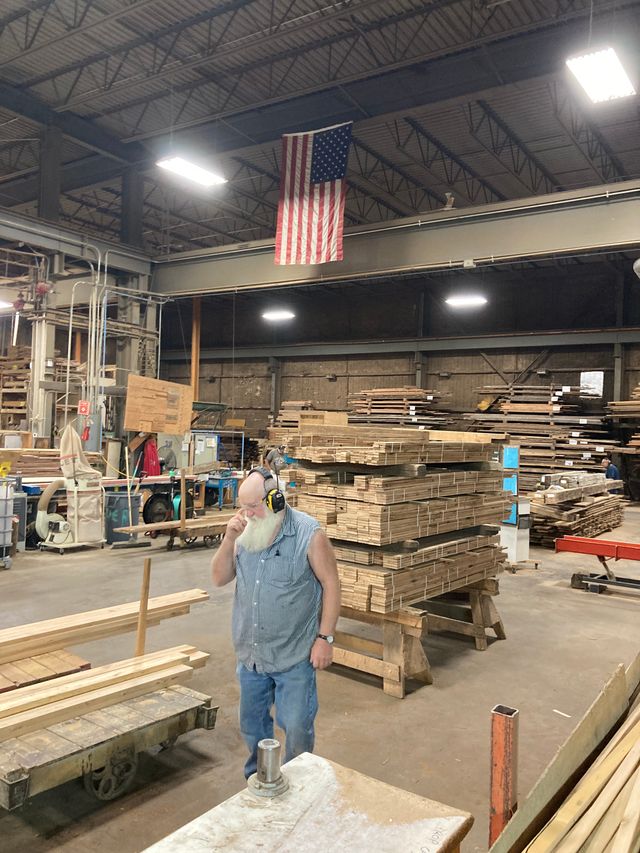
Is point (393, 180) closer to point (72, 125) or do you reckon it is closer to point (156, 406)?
point (72, 125)

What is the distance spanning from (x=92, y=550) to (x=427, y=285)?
15364 millimetres

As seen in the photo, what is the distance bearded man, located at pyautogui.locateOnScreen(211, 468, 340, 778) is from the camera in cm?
316

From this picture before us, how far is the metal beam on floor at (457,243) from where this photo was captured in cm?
1010

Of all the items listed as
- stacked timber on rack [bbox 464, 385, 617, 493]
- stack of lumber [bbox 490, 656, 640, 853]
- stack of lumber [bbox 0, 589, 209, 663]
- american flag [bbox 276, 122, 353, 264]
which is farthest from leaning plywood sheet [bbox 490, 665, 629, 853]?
stacked timber on rack [bbox 464, 385, 617, 493]

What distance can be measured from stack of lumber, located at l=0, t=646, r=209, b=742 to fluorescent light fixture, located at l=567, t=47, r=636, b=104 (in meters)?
8.40

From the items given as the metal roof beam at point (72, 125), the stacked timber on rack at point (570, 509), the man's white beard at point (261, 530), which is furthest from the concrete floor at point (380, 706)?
the metal roof beam at point (72, 125)

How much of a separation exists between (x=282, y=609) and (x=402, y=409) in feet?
48.4

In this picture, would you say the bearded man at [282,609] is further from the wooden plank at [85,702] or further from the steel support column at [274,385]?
the steel support column at [274,385]

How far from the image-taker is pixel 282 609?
3.16 m

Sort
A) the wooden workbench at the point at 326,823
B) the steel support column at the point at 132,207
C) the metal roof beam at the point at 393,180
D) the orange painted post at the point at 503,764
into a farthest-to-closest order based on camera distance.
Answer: the metal roof beam at the point at 393,180, the steel support column at the point at 132,207, the orange painted post at the point at 503,764, the wooden workbench at the point at 326,823

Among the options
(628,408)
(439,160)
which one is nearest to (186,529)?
(628,408)

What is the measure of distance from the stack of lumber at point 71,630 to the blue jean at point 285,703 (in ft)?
5.39

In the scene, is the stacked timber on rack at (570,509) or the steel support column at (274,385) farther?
the steel support column at (274,385)

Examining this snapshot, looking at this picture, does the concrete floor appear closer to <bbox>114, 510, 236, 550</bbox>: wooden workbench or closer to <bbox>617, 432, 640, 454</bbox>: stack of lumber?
<bbox>114, 510, 236, 550</bbox>: wooden workbench
